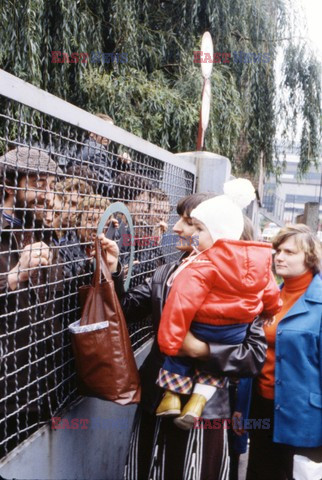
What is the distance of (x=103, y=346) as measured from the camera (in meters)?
2.07

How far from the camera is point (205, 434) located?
7.09 feet

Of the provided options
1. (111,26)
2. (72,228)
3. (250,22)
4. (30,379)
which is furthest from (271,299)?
(250,22)

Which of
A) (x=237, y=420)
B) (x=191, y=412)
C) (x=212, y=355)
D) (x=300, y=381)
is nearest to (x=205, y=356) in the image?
(x=212, y=355)

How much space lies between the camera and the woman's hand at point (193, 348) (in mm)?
2084

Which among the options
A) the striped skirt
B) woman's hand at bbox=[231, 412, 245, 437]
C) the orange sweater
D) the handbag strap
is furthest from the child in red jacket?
woman's hand at bbox=[231, 412, 245, 437]

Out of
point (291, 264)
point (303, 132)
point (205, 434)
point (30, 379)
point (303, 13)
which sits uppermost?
point (303, 13)

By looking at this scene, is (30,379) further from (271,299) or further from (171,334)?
(271,299)

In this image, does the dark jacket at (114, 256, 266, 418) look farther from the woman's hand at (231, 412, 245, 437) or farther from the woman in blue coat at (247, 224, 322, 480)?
the woman's hand at (231, 412, 245, 437)

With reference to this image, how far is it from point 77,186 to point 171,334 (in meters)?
0.72

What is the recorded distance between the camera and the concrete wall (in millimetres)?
1960

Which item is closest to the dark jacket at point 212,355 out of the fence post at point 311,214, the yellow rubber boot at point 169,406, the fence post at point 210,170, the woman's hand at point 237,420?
the yellow rubber boot at point 169,406

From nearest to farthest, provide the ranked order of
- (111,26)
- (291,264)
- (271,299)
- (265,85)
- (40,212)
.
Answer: (40,212), (271,299), (291,264), (111,26), (265,85)

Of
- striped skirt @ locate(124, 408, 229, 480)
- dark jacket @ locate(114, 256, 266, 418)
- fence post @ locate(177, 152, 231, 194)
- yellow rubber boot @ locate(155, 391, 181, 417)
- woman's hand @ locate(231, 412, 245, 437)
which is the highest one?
Result: fence post @ locate(177, 152, 231, 194)

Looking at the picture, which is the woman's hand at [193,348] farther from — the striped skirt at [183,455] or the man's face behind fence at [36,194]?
the man's face behind fence at [36,194]
